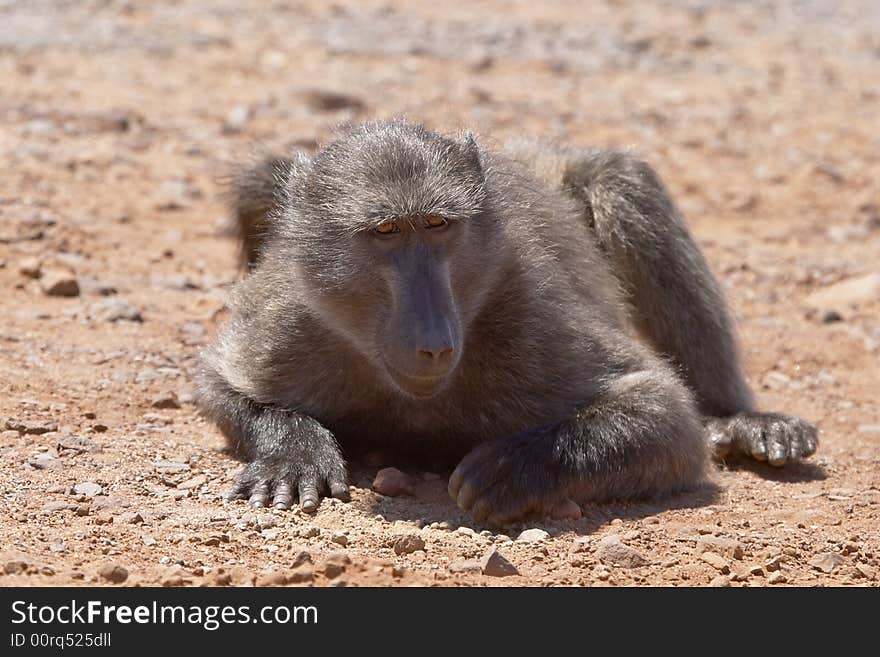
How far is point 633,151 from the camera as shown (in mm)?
6109

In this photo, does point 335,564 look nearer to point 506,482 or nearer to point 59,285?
point 506,482

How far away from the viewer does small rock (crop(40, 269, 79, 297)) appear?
6.21 meters

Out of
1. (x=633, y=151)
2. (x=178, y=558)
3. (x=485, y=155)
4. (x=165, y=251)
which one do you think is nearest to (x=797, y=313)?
(x=633, y=151)

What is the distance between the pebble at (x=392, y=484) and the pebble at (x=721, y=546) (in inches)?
38.5

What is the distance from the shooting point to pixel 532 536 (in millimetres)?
4164

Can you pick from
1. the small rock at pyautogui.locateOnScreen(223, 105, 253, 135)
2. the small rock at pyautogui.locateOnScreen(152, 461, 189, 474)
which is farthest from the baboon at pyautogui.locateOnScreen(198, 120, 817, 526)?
the small rock at pyautogui.locateOnScreen(223, 105, 253, 135)

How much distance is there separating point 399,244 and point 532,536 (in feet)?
3.32

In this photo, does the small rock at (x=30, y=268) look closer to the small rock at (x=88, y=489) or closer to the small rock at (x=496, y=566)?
the small rock at (x=88, y=489)

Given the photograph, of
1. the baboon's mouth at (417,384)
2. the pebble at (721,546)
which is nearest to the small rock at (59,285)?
the baboon's mouth at (417,384)

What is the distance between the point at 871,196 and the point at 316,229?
5.54 metres

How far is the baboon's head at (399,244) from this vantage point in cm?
417

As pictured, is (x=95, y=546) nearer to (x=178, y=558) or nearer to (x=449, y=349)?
(x=178, y=558)

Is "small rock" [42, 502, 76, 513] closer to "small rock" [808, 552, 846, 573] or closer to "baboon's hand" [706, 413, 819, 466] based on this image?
"small rock" [808, 552, 846, 573]

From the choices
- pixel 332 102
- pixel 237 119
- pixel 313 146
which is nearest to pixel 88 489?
pixel 313 146
